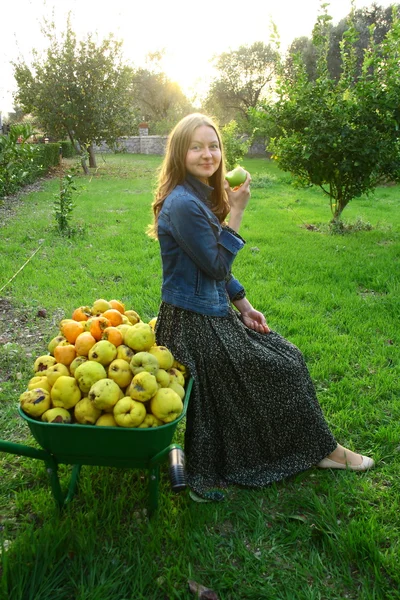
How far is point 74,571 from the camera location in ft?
6.62

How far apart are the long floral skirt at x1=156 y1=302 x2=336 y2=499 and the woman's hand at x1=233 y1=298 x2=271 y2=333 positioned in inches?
5.9

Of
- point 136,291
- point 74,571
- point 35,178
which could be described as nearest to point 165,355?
point 74,571

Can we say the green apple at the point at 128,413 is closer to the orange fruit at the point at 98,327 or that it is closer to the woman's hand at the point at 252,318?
the orange fruit at the point at 98,327

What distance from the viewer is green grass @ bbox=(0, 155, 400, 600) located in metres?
2.01

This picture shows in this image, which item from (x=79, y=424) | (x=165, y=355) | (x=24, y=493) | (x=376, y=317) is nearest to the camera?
(x=79, y=424)

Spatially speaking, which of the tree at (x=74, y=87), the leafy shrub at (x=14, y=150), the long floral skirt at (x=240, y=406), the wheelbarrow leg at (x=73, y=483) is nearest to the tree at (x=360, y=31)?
the tree at (x=74, y=87)

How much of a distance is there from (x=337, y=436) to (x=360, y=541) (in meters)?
0.91

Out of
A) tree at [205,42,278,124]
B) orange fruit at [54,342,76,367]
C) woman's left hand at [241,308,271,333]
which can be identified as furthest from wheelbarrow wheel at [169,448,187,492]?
tree at [205,42,278,124]

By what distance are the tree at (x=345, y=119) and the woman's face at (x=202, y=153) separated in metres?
5.98

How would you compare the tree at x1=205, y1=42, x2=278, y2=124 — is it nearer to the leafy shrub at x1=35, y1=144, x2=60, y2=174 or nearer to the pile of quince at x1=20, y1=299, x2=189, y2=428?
the leafy shrub at x1=35, y1=144, x2=60, y2=174

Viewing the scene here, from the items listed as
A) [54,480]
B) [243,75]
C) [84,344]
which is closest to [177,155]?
[84,344]

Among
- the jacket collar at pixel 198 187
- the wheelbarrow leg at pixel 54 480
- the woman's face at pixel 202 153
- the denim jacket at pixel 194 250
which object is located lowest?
the wheelbarrow leg at pixel 54 480

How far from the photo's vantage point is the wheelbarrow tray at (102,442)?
71.9 inches

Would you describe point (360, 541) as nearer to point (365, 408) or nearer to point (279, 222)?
point (365, 408)
